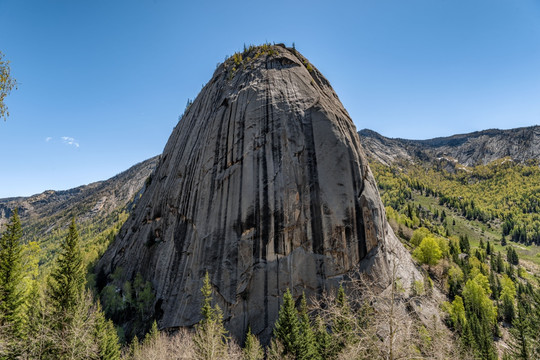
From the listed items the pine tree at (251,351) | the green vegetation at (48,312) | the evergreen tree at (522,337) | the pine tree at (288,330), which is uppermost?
the green vegetation at (48,312)

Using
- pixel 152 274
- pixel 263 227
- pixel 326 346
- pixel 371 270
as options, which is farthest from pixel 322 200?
pixel 152 274

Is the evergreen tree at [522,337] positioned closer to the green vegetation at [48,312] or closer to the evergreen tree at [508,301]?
the green vegetation at [48,312]

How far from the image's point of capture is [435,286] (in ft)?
176

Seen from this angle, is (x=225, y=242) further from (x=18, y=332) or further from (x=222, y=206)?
(x=18, y=332)

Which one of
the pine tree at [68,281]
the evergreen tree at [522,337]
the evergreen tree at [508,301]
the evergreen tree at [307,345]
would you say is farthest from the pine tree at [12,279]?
the evergreen tree at [508,301]

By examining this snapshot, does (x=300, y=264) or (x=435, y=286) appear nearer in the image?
(x=300, y=264)

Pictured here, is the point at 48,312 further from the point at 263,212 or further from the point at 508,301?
the point at 508,301

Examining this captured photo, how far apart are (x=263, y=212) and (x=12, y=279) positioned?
22.5 metres

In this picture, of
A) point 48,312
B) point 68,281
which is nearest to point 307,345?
point 48,312

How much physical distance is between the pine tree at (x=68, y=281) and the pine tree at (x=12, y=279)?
218 cm

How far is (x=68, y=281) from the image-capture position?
22.4 m

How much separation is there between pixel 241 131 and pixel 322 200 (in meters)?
14.5

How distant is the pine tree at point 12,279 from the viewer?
1872 cm

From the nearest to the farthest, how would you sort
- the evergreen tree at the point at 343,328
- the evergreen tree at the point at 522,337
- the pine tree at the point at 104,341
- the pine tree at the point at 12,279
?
the evergreen tree at the point at 343,328 < the pine tree at the point at 12,279 < the pine tree at the point at 104,341 < the evergreen tree at the point at 522,337
